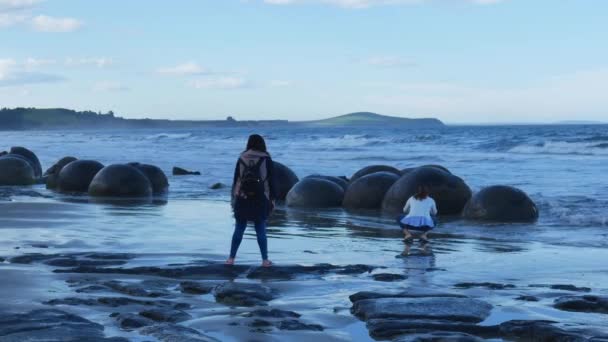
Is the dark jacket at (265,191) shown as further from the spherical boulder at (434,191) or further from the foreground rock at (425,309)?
the spherical boulder at (434,191)

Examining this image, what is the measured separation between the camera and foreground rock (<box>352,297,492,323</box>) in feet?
24.8

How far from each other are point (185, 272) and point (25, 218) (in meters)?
6.70

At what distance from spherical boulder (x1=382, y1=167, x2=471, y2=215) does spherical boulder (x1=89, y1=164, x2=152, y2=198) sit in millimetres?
6264

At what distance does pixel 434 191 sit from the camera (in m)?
17.6

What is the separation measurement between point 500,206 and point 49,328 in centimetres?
1140

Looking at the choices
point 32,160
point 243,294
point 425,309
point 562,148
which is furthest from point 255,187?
point 562,148

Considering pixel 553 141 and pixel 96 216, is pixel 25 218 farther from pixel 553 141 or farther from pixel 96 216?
pixel 553 141

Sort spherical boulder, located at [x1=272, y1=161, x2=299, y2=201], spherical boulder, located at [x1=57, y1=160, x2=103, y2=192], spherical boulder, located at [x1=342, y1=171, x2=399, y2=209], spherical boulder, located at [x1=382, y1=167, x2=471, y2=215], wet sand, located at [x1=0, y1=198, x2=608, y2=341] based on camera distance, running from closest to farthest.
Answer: wet sand, located at [x1=0, y1=198, x2=608, y2=341] < spherical boulder, located at [x1=382, y1=167, x2=471, y2=215] < spherical boulder, located at [x1=342, y1=171, x2=399, y2=209] < spherical boulder, located at [x1=272, y1=161, x2=299, y2=201] < spherical boulder, located at [x1=57, y1=160, x2=103, y2=192]

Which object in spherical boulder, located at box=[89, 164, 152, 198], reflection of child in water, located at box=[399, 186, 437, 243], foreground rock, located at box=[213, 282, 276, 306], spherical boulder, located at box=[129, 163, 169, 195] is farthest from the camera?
spherical boulder, located at box=[129, 163, 169, 195]

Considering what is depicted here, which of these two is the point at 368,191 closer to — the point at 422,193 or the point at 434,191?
the point at 434,191

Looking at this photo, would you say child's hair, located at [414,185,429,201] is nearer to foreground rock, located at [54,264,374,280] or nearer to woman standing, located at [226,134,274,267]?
foreground rock, located at [54,264,374,280]

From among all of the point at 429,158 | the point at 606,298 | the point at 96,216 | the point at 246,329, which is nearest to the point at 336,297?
the point at 246,329

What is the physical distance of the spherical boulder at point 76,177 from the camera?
22938 millimetres

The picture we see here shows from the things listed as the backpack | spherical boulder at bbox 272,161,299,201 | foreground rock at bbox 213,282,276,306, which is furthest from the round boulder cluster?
foreground rock at bbox 213,282,276,306
